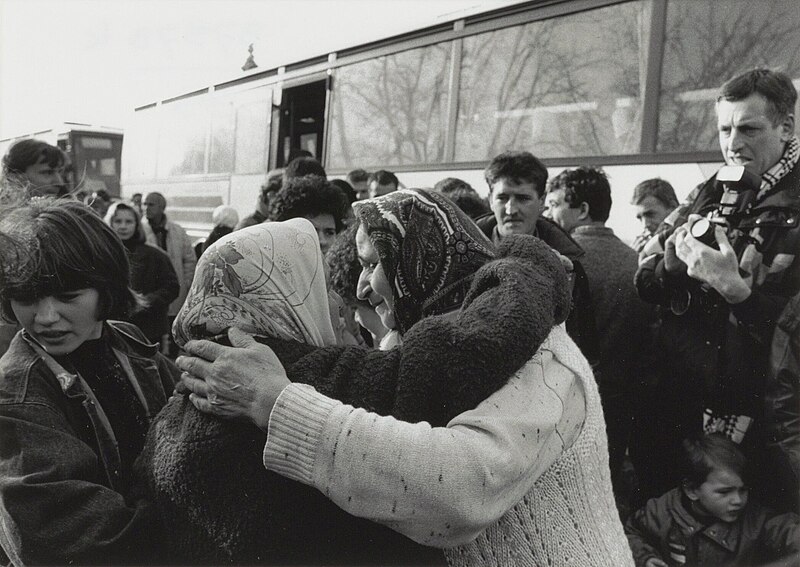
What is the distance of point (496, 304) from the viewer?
4.36ft

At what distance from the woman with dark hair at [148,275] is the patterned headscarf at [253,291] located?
148 inches

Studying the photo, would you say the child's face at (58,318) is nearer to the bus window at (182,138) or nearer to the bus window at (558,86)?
the bus window at (558,86)

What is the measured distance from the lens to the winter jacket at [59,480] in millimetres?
1396

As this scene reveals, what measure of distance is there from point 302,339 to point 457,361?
0.36 m

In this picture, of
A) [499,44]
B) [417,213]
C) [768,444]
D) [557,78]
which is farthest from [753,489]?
[499,44]

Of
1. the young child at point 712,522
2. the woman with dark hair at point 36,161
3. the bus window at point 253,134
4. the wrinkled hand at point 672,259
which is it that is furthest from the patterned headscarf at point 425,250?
the bus window at point 253,134

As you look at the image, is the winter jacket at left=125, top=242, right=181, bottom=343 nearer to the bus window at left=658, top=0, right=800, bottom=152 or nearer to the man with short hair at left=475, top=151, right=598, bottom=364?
the man with short hair at left=475, top=151, right=598, bottom=364

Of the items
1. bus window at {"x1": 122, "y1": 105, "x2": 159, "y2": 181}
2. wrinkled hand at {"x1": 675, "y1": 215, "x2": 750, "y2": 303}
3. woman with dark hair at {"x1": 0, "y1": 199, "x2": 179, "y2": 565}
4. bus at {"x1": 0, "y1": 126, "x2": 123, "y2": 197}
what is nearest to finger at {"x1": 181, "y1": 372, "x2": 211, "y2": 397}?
woman with dark hair at {"x1": 0, "y1": 199, "x2": 179, "y2": 565}

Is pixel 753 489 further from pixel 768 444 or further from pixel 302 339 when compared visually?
pixel 302 339

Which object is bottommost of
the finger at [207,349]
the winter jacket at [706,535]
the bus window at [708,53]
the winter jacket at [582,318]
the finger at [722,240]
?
the winter jacket at [706,535]

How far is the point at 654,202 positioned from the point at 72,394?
3.81 m

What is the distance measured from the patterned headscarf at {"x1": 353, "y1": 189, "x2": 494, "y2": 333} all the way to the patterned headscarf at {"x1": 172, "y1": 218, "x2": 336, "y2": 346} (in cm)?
28

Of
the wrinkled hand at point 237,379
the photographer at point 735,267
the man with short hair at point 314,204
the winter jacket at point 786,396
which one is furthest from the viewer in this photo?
the man with short hair at point 314,204

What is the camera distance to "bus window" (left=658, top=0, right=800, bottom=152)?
451 centimetres
